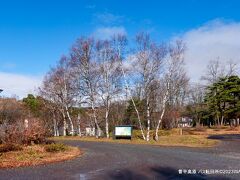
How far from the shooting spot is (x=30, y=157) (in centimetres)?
1527

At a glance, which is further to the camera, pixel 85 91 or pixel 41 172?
pixel 85 91

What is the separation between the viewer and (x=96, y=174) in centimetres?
1118

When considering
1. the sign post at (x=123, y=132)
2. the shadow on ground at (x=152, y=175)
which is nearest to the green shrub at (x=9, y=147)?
the shadow on ground at (x=152, y=175)

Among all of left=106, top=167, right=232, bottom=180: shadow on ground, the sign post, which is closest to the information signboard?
the sign post

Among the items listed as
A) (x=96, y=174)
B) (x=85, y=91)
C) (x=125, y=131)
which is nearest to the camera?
(x=96, y=174)

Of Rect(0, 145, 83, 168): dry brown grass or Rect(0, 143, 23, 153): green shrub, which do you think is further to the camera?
Rect(0, 143, 23, 153): green shrub

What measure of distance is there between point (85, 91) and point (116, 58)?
226 inches

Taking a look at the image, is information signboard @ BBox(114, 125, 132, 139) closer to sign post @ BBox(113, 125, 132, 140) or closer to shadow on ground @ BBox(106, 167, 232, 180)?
sign post @ BBox(113, 125, 132, 140)

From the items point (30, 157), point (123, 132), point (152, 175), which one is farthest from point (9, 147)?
point (123, 132)

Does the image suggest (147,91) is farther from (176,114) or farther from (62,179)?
(176,114)

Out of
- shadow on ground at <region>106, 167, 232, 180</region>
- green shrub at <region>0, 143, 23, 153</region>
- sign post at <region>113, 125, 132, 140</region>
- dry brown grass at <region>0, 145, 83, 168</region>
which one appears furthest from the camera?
sign post at <region>113, 125, 132, 140</region>

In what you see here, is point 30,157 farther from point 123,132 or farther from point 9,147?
point 123,132

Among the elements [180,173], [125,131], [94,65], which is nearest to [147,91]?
[125,131]

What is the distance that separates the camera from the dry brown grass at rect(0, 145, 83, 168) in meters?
13.9
